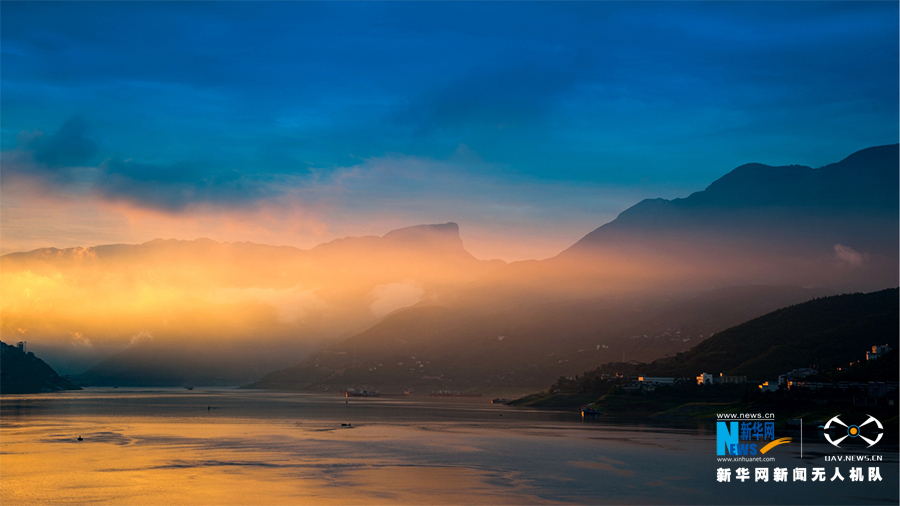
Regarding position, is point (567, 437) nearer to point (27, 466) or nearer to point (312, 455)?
point (312, 455)

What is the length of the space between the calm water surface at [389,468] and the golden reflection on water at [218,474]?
0.15m

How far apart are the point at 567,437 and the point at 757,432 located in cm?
3199

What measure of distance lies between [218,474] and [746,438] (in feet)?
262

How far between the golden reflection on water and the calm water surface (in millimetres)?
153

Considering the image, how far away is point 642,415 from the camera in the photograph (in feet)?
615

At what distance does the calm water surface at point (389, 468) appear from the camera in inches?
2345

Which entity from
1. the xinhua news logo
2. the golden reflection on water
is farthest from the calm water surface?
the xinhua news logo

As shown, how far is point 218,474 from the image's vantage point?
6944 cm

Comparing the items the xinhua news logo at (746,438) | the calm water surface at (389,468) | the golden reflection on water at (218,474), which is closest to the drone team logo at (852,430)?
the calm water surface at (389,468)

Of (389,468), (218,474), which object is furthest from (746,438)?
(218,474)

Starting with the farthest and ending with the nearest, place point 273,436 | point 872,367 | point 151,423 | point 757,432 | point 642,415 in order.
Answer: point 642,415 → point 872,367 → point 151,423 → point 757,432 → point 273,436

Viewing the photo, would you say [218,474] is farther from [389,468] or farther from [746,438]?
[746,438]

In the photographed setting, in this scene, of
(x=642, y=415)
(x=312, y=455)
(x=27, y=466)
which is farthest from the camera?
(x=642, y=415)

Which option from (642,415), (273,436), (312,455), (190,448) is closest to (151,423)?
(273,436)
